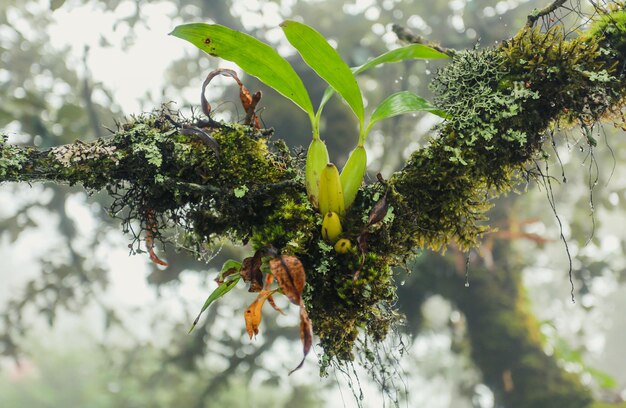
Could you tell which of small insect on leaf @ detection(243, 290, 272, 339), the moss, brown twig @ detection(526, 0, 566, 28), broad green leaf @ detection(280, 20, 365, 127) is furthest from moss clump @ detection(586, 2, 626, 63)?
the moss

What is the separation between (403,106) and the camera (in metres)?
1.04

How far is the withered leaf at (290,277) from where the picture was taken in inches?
33.2

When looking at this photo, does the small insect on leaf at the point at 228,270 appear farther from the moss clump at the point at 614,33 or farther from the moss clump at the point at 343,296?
the moss clump at the point at 614,33

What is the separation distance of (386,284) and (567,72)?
58 centimetres

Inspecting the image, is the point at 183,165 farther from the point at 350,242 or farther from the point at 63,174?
the point at 350,242

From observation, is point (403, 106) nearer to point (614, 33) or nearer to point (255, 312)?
point (614, 33)

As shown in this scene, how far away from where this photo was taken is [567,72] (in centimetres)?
94

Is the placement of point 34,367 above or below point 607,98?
above

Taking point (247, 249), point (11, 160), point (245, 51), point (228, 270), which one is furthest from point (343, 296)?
point (247, 249)

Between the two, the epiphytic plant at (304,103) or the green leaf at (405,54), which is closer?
the epiphytic plant at (304,103)

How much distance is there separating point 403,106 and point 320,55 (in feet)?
0.76

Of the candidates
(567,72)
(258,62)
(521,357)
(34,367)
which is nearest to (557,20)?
(567,72)

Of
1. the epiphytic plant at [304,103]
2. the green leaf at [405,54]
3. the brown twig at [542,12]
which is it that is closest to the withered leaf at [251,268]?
the epiphytic plant at [304,103]

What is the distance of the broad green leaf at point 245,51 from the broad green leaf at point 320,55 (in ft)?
0.15
